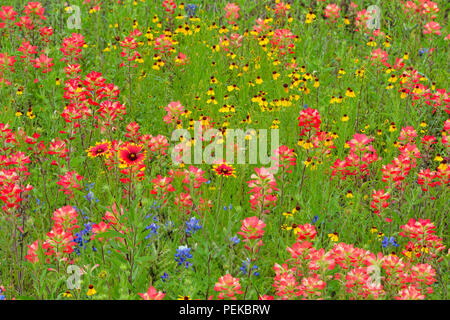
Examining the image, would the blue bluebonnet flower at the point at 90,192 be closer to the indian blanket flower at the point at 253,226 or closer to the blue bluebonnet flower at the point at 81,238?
the blue bluebonnet flower at the point at 81,238

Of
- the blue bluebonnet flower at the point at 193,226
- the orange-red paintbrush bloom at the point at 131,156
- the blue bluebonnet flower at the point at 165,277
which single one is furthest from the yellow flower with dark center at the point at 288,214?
the orange-red paintbrush bloom at the point at 131,156

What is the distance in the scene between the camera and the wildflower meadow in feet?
9.16

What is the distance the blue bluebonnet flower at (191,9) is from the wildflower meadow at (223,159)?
0.02m

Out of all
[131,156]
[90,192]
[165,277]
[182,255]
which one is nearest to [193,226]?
[182,255]

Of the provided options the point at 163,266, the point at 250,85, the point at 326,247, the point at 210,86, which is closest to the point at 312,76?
the point at 250,85

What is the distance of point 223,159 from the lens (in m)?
3.84

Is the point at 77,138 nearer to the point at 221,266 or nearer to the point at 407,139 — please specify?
the point at 221,266

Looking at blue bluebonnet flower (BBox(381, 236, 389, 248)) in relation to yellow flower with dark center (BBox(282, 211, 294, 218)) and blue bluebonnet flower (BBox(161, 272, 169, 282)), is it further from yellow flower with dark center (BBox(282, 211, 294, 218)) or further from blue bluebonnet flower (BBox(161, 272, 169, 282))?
blue bluebonnet flower (BBox(161, 272, 169, 282))

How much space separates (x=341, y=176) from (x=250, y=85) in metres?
1.67

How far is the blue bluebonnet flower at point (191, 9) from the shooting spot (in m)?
6.80

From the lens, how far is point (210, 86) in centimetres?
512

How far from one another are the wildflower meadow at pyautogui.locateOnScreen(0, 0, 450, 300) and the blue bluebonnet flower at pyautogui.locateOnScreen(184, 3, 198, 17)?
0.07 feet

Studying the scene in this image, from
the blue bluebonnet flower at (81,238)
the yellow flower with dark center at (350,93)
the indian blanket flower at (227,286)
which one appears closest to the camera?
the indian blanket flower at (227,286)

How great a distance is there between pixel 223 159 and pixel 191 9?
352 cm
